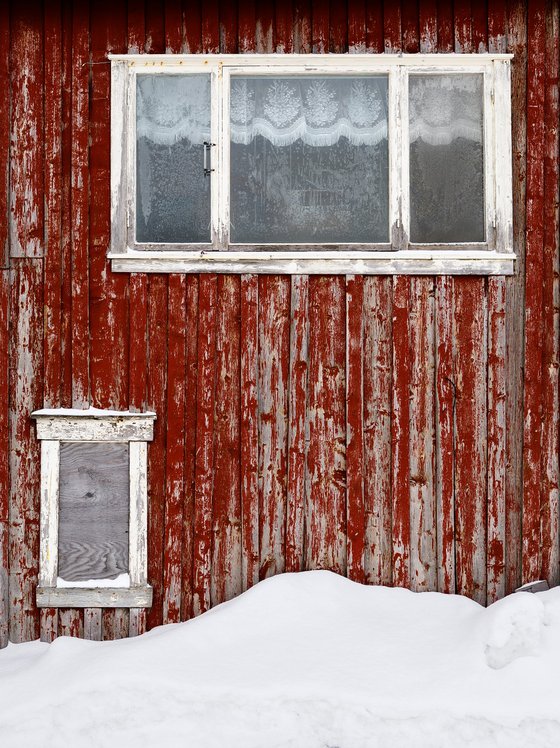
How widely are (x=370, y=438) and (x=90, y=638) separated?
207cm

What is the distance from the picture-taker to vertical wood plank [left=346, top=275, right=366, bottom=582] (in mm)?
3971

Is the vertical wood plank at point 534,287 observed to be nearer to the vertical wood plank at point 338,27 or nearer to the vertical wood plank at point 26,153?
the vertical wood plank at point 338,27

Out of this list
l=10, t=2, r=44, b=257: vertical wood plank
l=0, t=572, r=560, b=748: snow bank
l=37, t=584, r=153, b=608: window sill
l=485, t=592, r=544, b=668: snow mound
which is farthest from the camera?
l=10, t=2, r=44, b=257: vertical wood plank

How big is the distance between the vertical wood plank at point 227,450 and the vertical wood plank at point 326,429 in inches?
17.3

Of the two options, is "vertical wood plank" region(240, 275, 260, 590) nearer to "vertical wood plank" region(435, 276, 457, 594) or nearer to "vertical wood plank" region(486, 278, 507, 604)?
"vertical wood plank" region(435, 276, 457, 594)

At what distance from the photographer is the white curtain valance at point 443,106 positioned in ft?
13.4

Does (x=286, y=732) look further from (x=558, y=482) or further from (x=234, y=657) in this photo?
(x=558, y=482)

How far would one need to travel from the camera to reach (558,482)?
402cm

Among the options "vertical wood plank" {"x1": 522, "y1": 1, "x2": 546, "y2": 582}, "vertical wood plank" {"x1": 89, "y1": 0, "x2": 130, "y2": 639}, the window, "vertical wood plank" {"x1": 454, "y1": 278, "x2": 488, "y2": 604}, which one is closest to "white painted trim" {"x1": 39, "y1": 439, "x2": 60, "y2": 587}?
"vertical wood plank" {"x1": 89, "y1": 0, "x2": 130, "y2": 639}

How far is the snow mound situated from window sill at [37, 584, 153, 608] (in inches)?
76.9

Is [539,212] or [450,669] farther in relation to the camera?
[539,212]

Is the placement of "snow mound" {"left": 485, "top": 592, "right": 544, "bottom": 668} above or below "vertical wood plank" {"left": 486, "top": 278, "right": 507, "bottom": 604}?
below

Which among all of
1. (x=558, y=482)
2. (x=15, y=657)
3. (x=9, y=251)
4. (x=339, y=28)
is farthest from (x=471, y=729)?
(x=339, y=28)

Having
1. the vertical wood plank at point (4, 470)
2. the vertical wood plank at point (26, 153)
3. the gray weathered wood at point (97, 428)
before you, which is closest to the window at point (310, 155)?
A: the vertical wood plank at point (26, 153)
